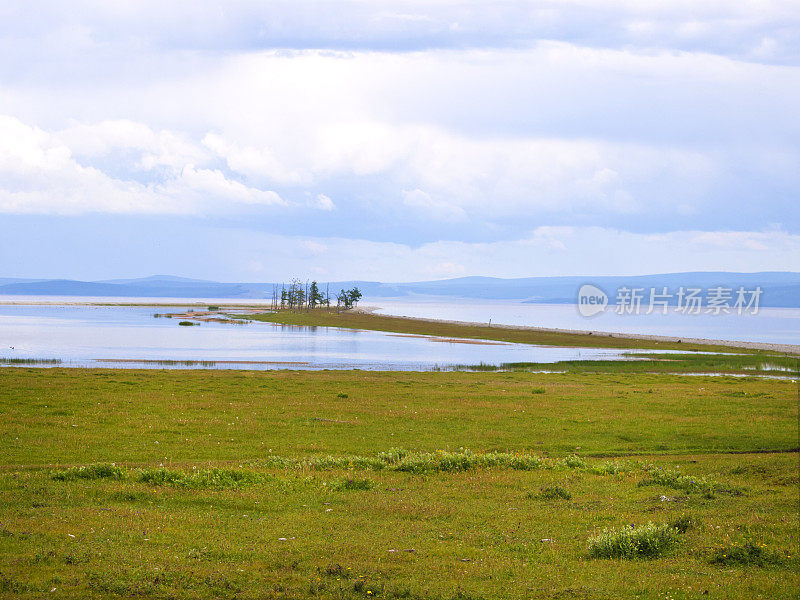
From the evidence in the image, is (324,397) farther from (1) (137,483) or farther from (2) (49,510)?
(2) (49,510)

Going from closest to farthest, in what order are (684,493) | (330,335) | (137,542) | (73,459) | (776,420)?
(137,542) < (684,493) < (73,459) < (776,420) < (330,335)

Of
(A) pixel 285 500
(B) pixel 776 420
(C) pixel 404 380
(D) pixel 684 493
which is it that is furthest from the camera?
(C) pixel 404 380

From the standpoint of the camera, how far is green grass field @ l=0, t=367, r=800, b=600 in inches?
403

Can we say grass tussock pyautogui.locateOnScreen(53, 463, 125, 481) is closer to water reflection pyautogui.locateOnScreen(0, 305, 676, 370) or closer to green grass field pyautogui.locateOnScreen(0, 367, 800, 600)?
green grass field pyautogui.locateOnScreen(0, 367, 800, 600)

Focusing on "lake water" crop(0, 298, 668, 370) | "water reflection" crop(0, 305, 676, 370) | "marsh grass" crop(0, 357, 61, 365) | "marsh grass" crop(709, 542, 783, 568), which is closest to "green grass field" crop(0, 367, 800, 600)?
"marsh grass" crop(709, 542, 783, 568)

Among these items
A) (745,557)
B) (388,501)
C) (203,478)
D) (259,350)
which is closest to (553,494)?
(388,501)

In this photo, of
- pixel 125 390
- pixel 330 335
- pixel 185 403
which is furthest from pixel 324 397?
pixel 330 335

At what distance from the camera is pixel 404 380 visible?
4675 centimetres

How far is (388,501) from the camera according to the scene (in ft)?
49.3

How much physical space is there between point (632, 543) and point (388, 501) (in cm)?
501

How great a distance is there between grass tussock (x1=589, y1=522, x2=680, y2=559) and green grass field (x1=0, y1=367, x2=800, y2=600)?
1.3 inches

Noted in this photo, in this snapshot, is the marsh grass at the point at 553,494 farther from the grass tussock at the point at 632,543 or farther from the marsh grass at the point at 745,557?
the marsh grass at the point at 745,557

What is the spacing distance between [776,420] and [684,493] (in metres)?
15.7

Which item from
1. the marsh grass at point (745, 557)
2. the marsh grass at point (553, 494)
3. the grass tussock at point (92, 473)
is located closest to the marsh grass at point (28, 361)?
the grass tussock at point (92, 473)
